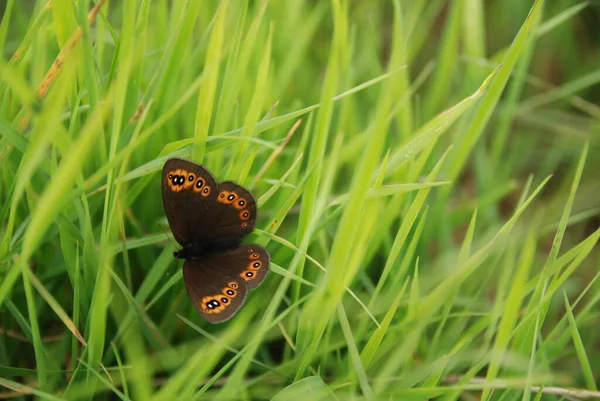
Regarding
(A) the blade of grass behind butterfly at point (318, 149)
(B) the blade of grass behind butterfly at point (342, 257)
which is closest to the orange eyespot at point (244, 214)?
(A) the blade of grass behind butterfly at point (318, 149)

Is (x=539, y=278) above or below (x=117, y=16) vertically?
below

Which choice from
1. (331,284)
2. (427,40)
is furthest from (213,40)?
(427,40)

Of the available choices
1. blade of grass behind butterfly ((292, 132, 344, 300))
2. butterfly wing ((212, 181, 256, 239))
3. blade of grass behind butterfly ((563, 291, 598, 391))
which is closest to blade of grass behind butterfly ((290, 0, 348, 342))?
blade of grass behind butterfly ((292, 132, 344, 300))

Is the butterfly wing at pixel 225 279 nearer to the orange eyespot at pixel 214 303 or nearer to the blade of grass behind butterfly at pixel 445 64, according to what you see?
the orange eyespot at pixel 214 303

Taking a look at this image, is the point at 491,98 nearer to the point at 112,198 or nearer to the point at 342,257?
the point at 342,257

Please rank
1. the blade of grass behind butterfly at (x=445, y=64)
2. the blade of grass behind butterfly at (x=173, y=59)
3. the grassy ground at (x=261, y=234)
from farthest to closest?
the blade of grass behind butterfly at (x=445, y=64) < the blade of grass behind butterfly at (x=173, y=59) < the grassy ground at (x=261, y=234)

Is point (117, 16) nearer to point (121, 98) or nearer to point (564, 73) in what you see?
point (121, 98)

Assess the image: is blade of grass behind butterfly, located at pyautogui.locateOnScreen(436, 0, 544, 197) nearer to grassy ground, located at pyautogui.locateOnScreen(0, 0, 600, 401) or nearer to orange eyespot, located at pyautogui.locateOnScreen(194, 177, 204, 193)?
grassy ground, located at pyautogui.locateOnScreen(0, 0, 600, 401)
